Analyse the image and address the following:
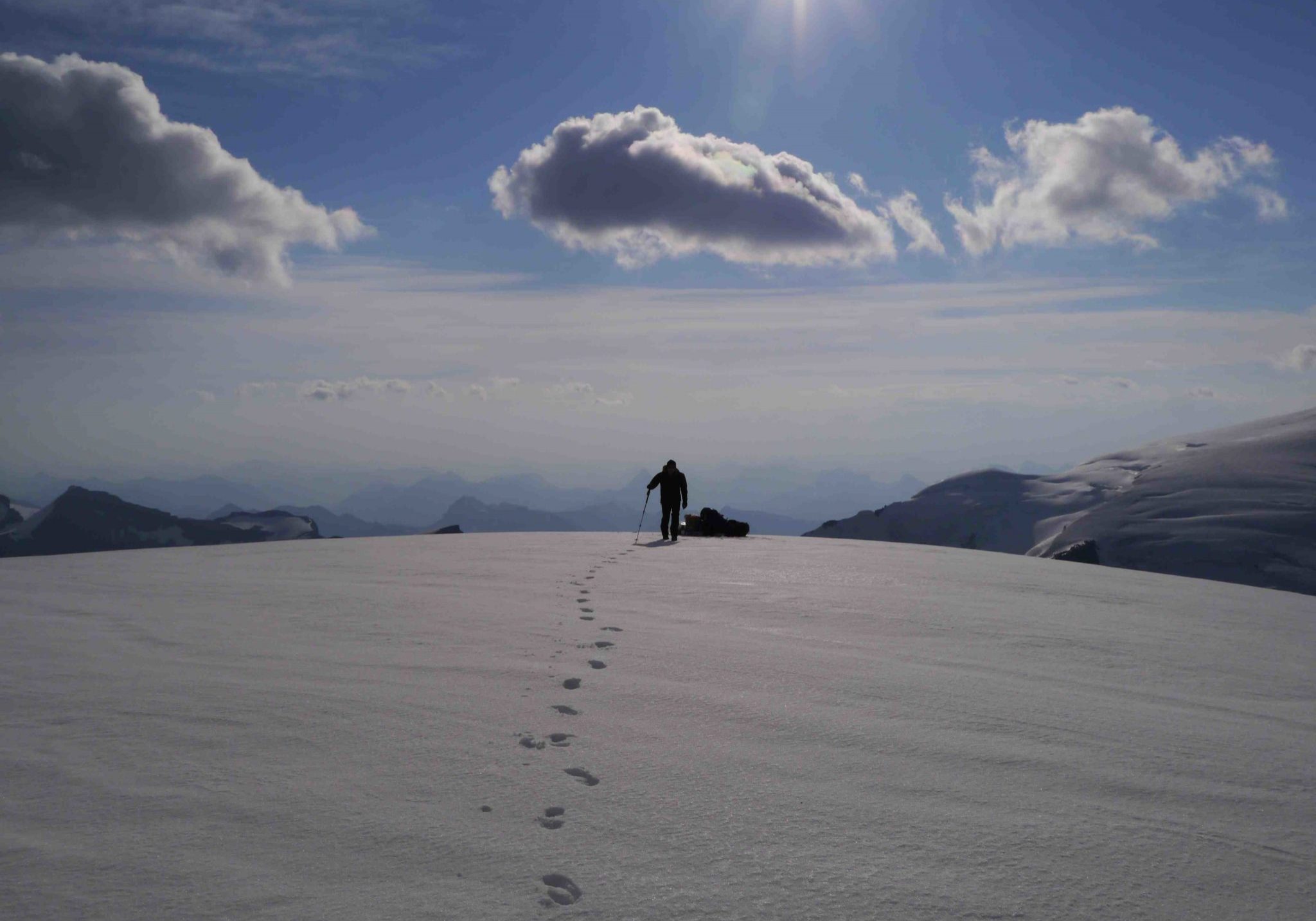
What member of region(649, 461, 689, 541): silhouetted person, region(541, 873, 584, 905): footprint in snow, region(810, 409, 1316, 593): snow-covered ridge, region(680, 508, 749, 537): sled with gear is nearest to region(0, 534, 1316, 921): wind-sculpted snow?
region(541, 873, 584, 905): footprint in snow

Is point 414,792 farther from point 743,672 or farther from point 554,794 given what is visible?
point 743,672

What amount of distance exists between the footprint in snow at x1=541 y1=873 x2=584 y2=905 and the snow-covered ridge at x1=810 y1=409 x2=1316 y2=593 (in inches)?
3721

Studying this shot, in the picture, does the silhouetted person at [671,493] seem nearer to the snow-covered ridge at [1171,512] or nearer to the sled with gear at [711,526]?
the sled with gear at [711,526]

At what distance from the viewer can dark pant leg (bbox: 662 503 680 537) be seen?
22641mm

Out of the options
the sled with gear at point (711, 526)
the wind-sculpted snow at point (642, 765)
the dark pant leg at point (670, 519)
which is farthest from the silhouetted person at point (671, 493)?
the wind-sculpted snow at point (642, 765)

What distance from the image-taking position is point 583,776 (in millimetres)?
4430

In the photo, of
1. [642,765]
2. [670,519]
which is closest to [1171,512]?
[670,519]

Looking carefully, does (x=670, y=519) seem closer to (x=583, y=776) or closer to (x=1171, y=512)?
(x=583, y=776)

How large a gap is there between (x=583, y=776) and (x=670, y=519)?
18.8 m

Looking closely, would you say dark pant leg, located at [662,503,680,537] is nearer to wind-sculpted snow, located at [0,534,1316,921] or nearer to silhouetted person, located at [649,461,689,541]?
silhouetted person, located at [649,461,689,541]

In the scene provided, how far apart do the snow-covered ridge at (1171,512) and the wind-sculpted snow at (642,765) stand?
90144 millimetres

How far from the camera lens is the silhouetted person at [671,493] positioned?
22.5 meters

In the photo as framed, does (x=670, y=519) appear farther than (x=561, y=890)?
Yes

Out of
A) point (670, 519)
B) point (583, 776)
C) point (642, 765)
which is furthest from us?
point (670, 519)
